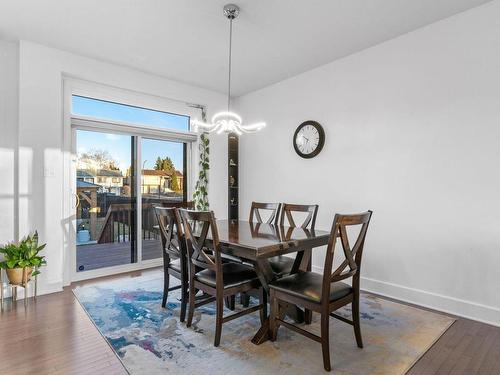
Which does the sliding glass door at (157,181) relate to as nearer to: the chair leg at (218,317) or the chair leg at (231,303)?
the chair leg at (231,303)

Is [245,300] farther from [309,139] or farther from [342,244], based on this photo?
[309,139]

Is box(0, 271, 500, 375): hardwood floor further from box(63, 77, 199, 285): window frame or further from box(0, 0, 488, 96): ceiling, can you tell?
box(0, 0, 488, 96): ceiling

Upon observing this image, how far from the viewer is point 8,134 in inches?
125

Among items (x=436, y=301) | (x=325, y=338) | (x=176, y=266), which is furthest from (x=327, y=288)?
(x=436, y=301)

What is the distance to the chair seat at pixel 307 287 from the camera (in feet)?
6.23

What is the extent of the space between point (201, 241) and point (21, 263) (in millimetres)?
1995

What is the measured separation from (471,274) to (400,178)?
106 cm

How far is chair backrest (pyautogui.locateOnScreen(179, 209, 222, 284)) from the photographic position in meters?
2.09

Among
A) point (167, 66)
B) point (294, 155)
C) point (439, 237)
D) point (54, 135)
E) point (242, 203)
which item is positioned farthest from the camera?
point (242, 203)

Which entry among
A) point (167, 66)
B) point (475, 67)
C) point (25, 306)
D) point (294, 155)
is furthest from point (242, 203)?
point (475, 67)

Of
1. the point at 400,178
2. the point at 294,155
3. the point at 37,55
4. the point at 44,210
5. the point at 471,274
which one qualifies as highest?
the point at 37,55

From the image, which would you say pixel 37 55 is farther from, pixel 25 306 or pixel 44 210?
pixel 25 306

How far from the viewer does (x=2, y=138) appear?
10.3ft

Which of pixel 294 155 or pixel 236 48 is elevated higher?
pixel 236 48
